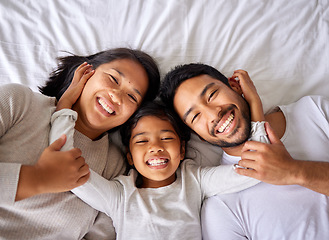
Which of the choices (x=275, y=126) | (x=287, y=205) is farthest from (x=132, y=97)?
(x=287, y=205)

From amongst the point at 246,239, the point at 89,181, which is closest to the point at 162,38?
the point at 89,181

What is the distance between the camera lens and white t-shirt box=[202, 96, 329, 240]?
4.48 ft

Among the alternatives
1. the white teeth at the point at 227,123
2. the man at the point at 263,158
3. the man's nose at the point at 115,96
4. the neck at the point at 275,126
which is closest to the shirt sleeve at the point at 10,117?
the man's nose at the point at 115,96

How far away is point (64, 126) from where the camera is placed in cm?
142

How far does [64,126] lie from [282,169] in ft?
3.34

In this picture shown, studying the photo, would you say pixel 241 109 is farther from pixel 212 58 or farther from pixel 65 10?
pixel 65 10

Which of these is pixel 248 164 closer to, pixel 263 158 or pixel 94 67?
pixel 263 158

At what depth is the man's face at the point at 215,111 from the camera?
56.7 inches

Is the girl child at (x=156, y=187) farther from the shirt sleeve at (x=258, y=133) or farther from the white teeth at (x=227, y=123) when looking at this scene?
the white teeth at (x=227, y=123)

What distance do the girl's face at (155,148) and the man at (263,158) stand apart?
13 cm

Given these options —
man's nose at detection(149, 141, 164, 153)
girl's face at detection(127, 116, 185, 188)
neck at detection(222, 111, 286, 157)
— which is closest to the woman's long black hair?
girl's face at detection(127, 116, 185, 188)

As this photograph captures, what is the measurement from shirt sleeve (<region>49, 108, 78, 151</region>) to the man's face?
21.8 inches

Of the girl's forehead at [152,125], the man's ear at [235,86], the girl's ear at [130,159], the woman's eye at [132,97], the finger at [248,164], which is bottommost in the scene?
the girl's ear at [130,159]

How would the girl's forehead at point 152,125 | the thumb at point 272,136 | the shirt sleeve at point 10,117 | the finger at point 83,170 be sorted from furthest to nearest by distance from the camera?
the girl's forehead at point 152,125 → the thumb at point 272,136 → the finger at point 83,170 → the shirt sleeve at point 10,117
